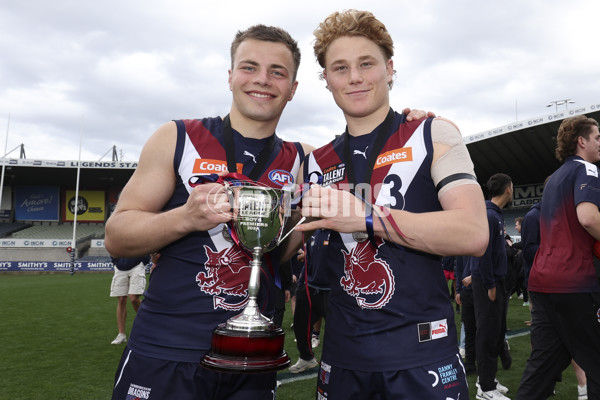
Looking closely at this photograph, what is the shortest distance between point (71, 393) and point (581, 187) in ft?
16.3

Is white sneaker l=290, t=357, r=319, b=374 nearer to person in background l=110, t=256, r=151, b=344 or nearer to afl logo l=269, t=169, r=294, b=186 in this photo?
person in background l=110, t=256, r=151, b=344

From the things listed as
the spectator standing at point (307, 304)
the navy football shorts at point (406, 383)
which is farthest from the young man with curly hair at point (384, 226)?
the spectator standing at point (307, 304)

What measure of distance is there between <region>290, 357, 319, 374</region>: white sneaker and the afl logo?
3722 mm

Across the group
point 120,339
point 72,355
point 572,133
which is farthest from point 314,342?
point 572,133

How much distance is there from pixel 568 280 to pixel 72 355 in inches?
243

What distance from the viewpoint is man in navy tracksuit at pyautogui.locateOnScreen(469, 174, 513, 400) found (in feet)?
14.0

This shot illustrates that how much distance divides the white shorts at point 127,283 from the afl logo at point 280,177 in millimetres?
5823

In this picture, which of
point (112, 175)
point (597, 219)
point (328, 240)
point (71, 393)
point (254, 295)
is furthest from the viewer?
point (112, 175)

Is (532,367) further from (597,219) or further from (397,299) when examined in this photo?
(397,299)

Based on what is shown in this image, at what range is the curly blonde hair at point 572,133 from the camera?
3.32 m

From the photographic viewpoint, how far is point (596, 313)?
2.87 meters

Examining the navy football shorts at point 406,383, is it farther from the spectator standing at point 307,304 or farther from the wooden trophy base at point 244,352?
the spectator standing at point 307,304

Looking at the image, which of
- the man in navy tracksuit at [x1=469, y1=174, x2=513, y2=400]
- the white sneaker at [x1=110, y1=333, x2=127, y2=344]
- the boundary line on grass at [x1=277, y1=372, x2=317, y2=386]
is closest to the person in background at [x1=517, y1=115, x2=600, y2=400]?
the man in navy tracksuit at [x1=469, y1=174, x2=513, y2=400]

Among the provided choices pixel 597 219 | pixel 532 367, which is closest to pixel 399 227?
pixel 597 219
